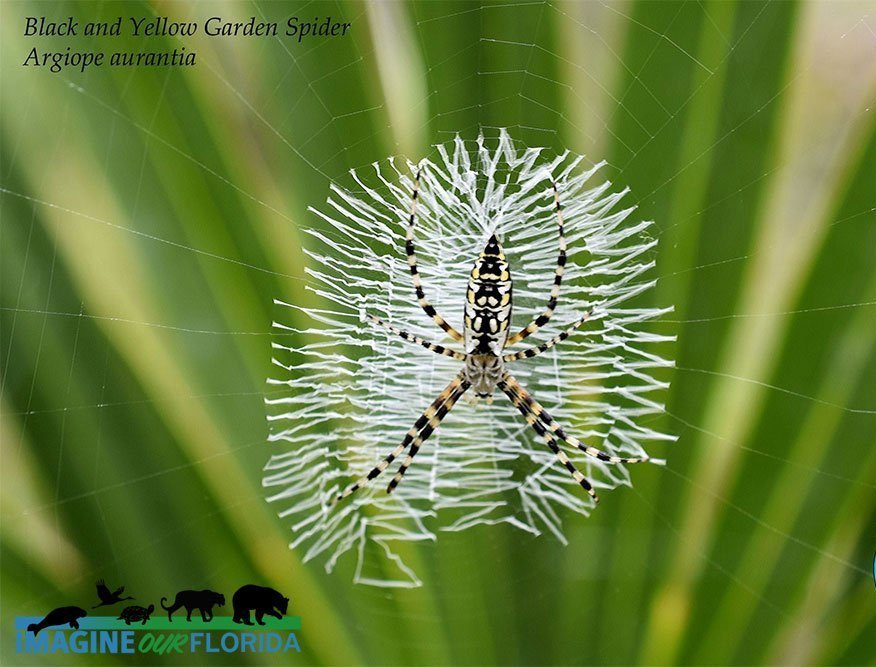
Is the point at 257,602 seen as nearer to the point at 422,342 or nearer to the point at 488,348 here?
the point at 422,342

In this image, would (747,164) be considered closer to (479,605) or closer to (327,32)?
(327,32)

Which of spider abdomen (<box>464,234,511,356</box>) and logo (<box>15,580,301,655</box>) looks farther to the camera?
spider abdomen (<box>464,234,511,356</box>)

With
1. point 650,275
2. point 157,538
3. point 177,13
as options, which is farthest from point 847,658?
point 177,13

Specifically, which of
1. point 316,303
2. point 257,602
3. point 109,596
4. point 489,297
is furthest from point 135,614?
point 489,297

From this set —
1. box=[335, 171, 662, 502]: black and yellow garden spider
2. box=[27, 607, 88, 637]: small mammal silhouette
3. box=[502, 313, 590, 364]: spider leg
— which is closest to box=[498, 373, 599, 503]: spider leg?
box=[335, 171, 662, 502]: black and yellow garden spider

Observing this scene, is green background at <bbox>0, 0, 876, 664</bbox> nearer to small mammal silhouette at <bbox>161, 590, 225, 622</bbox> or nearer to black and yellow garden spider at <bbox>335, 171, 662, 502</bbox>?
small mammal silhouette at <bbox>161, 590, 225, 622</bbox>

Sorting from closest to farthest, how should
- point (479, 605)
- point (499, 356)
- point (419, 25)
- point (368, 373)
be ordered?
point (419, 25), point (479, 605), point (368, 373), point (499, 356)
